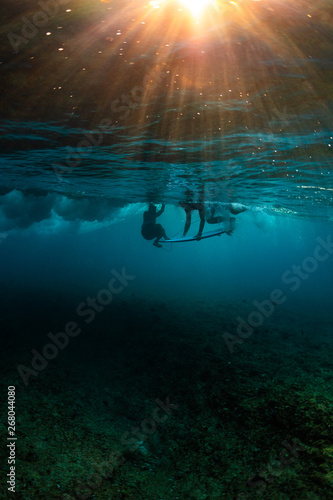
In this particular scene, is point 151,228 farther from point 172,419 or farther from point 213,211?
point 172,419

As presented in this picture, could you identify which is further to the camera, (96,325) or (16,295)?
(16,295)

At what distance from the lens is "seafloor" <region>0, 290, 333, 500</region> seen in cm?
383

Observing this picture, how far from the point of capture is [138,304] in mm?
18328

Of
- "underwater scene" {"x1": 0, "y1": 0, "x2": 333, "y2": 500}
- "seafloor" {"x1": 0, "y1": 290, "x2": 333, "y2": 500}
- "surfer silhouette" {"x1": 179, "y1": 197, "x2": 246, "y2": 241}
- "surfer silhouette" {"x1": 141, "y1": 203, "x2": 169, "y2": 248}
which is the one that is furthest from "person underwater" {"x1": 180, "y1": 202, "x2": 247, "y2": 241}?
"seafloor" {"x1": 0, "y1": 290, "x2": 333, "y2": 500}

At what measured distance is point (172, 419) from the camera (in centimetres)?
577

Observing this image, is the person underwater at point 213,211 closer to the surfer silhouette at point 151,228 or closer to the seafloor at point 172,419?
the surfer silhouette at point 151,228

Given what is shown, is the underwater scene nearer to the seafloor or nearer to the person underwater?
the seafloor

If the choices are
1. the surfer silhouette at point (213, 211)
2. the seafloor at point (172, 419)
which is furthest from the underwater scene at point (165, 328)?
the surfer silhouette at point (213, 211)

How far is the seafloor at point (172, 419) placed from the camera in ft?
12.6

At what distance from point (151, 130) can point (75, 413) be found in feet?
29.2

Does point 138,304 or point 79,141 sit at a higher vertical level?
point 79,141

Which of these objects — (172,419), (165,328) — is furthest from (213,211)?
(172,419)

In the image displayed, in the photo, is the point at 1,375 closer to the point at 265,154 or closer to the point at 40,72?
the point at 40,72

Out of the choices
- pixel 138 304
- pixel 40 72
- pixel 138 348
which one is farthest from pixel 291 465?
pixel 138 304
